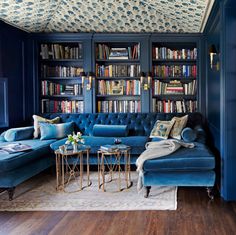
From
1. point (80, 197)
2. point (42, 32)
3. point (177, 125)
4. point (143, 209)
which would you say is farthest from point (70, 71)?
point (143, 209)

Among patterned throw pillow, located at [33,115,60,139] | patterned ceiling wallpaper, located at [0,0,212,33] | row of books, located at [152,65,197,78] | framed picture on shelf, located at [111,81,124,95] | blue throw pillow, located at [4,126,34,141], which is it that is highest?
patterned ceiling wallpaper, located at [0,0,212,33]

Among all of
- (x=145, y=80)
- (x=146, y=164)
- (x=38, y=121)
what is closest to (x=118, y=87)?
(x=145, y=80)

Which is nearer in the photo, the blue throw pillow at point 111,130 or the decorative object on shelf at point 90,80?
the blue throw pillow at point 111,130

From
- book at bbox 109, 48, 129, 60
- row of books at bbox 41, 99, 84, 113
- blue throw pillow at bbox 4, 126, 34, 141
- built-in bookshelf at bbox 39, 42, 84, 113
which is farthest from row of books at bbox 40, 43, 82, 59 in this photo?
blue throw pillow at bbox 4, 126, 34, 141

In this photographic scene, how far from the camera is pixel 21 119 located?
5.60 meters

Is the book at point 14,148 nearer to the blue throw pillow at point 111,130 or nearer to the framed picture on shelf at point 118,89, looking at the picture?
the blue throw pillow at point 111,130

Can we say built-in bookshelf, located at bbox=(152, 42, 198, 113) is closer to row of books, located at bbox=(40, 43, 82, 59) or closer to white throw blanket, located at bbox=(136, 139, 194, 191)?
row of books, located at bbox=(40, 43, 82, 59)

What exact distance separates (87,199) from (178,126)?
210cm

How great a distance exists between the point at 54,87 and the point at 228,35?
11.8ft

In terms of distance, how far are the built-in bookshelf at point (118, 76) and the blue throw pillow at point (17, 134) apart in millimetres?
1439

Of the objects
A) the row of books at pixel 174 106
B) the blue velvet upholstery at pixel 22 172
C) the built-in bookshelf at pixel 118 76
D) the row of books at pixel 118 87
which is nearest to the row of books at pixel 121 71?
the built-in bookshelf at pixel 118 76

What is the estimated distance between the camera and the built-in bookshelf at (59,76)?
5875mm

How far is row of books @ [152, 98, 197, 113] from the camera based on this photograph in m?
5.79

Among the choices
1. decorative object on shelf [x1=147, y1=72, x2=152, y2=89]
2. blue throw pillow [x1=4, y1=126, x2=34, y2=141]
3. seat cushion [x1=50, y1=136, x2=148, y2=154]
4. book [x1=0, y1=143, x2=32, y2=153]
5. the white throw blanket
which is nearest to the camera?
the white throw blanket
